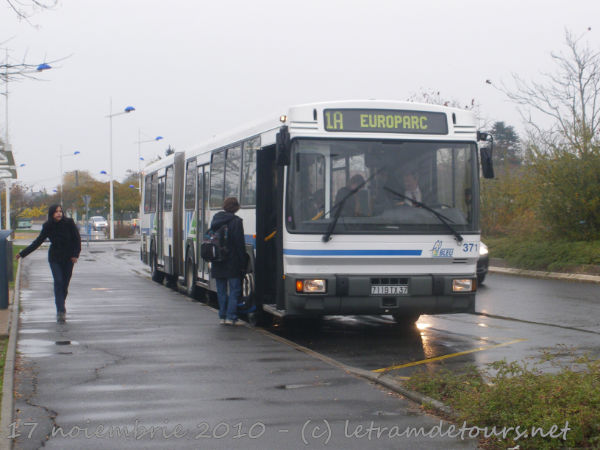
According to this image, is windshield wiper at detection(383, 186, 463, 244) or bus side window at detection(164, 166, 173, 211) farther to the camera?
bus side window at detection(164, 166, 173, 211)

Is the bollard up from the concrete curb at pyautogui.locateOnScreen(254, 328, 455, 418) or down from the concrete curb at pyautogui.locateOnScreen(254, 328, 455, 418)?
up

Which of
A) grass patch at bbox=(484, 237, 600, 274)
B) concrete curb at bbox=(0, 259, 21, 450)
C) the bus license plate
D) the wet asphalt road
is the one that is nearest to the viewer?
concrete curb at bbox=(0, 259, 21, 450)

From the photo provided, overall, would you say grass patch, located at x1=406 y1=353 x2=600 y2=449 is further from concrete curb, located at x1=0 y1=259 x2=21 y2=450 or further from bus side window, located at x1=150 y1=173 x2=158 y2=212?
bus side window, located at x1=150 y1=173 x2=158 y2=212

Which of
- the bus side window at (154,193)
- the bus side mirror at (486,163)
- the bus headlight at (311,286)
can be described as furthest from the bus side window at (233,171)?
the bus side window at (154,193)

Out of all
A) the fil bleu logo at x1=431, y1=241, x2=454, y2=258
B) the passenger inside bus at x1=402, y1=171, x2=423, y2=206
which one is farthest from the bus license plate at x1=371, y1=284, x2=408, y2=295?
the passenger inside bus at x1=402, y1=171, x2=423, y2=206

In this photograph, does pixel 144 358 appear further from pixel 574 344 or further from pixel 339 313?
pixel 574 344

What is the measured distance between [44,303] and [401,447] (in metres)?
11.5

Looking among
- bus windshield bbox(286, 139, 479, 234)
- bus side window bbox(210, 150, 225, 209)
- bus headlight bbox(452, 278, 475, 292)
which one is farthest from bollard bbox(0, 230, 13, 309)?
bus headlight bbox(452, 278, 475, 292)

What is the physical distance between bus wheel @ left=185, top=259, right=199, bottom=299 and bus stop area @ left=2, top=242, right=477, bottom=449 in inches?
174

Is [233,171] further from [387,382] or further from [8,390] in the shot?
[8,390]

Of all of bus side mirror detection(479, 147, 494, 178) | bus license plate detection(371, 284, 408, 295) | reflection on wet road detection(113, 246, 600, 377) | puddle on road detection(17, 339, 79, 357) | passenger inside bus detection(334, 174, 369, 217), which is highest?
bus side mirror detection(479, 147, 494, 178)

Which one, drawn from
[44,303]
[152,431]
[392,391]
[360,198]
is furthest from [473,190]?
[44,303]

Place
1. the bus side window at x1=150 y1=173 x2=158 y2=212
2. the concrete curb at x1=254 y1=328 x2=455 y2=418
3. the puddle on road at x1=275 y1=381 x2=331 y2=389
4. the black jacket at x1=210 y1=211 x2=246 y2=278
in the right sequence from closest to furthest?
the concrete curb at x1=254 y1=328 x2=455 y2=418, the puddle on road at x1=275 y1=381 x2=331 y2=389, the black jacket at x1=210 y1=211 x2=246 y2=278, the bus side window at x1=150 y1=173 x2=158 y2=212

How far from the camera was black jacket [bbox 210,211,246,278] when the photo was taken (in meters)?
12.3
